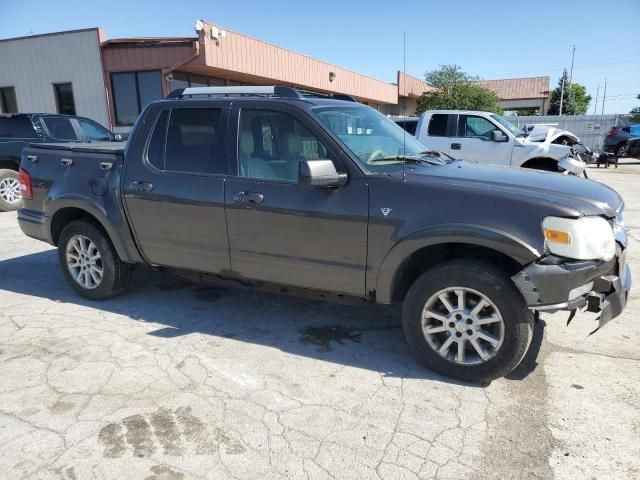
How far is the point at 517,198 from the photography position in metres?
2.99

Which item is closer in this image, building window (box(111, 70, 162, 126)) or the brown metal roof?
building window (box(111, 70, 162, 126))

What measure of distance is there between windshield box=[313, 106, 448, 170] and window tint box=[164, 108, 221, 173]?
2.92ft

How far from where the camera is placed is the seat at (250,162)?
12.3 feet

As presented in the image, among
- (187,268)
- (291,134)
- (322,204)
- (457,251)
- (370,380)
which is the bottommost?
(370,380)

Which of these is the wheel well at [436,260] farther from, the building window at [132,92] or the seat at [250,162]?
the building window at [132,92]

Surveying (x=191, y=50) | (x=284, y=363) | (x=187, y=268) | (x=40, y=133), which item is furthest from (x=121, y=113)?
(x=284, y=363)

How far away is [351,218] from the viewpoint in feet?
11.1

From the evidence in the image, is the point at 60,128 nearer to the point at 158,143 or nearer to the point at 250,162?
the point at 158,143

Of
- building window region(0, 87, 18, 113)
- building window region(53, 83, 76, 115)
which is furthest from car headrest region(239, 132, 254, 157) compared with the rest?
building window region(0, 87, 18, 113)

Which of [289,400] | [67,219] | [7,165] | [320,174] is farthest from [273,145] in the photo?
[7,165]

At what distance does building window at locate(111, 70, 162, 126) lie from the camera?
648 inches

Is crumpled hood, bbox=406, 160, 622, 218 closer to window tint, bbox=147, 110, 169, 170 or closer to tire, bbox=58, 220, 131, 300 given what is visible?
window tint, bbox=147, 110, 169, 170

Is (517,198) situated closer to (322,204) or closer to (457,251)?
(457,251)

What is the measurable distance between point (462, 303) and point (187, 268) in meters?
2.32
